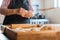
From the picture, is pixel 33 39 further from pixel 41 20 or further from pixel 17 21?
pixel 41 20

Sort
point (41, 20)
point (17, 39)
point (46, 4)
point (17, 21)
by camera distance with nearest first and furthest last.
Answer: point (17, 39) → point (17, 21) → point (41, 20) → point (46, 4)

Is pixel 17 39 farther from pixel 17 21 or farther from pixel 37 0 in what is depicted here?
pixel 37 0

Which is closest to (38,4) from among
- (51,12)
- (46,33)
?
(51,12)

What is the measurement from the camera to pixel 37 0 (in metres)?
3.30

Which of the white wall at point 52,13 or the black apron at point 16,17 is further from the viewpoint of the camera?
the white wall at point 52,13

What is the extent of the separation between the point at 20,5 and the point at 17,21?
15 centimetres

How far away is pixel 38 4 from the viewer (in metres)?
3.30

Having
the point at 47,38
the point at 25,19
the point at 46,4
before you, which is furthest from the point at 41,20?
the point at 47,38

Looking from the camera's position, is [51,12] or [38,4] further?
[38,4]

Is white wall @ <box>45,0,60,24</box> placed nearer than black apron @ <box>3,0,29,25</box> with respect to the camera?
No

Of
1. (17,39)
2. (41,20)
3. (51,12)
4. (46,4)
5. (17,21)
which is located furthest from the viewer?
(46,4)

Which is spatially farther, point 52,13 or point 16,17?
point 52,13

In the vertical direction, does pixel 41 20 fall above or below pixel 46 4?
below

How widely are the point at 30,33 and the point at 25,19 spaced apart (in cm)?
85
